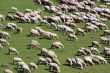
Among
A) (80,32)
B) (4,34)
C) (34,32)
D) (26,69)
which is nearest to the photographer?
(26,69)

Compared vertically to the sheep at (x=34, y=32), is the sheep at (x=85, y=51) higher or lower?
lower

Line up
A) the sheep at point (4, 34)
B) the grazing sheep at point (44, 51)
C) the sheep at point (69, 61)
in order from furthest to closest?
the sheep at point (4, 34), the grazing sheep at point (44, 51), the sheep at point (69, 61)

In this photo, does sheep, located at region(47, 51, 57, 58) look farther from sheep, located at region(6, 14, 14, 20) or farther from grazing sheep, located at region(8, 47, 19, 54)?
sheep, located at region(6, 14, 14, 20)

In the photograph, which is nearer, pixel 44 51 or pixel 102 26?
pixel 44 51

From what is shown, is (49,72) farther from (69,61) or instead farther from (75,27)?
(75,27)

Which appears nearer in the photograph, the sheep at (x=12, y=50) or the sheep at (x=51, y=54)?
the sheep at (x=51, y=54)

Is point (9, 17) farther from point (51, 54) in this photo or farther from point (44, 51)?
point (51, 54)

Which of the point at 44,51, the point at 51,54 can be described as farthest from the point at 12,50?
the point at 51,54

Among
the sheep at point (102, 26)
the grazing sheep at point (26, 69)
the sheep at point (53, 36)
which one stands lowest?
the grazing sheep at point (26, 69)

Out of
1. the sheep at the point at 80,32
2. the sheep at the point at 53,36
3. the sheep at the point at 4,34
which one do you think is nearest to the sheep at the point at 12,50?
the sheep at the point at 4,34

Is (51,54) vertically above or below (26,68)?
above

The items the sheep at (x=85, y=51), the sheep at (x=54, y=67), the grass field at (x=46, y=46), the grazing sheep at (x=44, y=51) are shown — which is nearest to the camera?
the sheep at (x=54, y=67)

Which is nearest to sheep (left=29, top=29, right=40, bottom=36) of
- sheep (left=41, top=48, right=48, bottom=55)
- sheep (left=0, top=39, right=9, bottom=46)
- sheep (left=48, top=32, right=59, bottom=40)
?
sheep (left=48, top=32, right=59, bottom=40)

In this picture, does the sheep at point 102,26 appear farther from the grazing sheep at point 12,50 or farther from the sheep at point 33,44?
the grazing sheep at point 12,50
